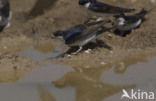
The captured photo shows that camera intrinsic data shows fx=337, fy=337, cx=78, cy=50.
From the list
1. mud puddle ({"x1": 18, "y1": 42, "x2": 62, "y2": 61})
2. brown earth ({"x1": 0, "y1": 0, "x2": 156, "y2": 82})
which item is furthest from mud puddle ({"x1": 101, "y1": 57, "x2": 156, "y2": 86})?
mud puddle ({"x1": 18, "y1": 42, "x2": 62, "y2": 61})

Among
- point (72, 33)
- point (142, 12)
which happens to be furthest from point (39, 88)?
point (142, 12)

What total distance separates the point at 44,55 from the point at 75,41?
567 mm

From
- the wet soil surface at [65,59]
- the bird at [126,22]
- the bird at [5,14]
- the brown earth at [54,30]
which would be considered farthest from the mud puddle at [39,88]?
the bird at [5,14]

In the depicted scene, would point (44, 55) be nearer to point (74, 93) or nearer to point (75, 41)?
point (75, 41)

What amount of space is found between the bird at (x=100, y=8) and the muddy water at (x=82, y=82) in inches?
58.4

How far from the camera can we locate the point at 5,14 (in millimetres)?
6699

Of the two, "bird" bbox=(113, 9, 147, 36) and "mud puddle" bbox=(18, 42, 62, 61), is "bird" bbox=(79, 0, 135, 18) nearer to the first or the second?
"bird" bbox=(113, 9, 147, 36)

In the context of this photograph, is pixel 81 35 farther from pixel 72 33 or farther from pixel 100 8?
pixel 100 8

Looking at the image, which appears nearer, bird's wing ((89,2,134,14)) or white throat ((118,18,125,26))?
white throat ((118,18,125,26))

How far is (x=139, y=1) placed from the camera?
279 inches

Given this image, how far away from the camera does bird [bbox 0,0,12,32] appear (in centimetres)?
659

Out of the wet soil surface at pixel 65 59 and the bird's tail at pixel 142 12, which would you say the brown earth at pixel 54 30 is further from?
the bird's tail at pixel 142 12

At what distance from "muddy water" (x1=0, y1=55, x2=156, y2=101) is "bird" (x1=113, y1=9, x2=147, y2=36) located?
3.47 feet

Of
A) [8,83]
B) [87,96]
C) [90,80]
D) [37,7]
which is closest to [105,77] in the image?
[90,80]
